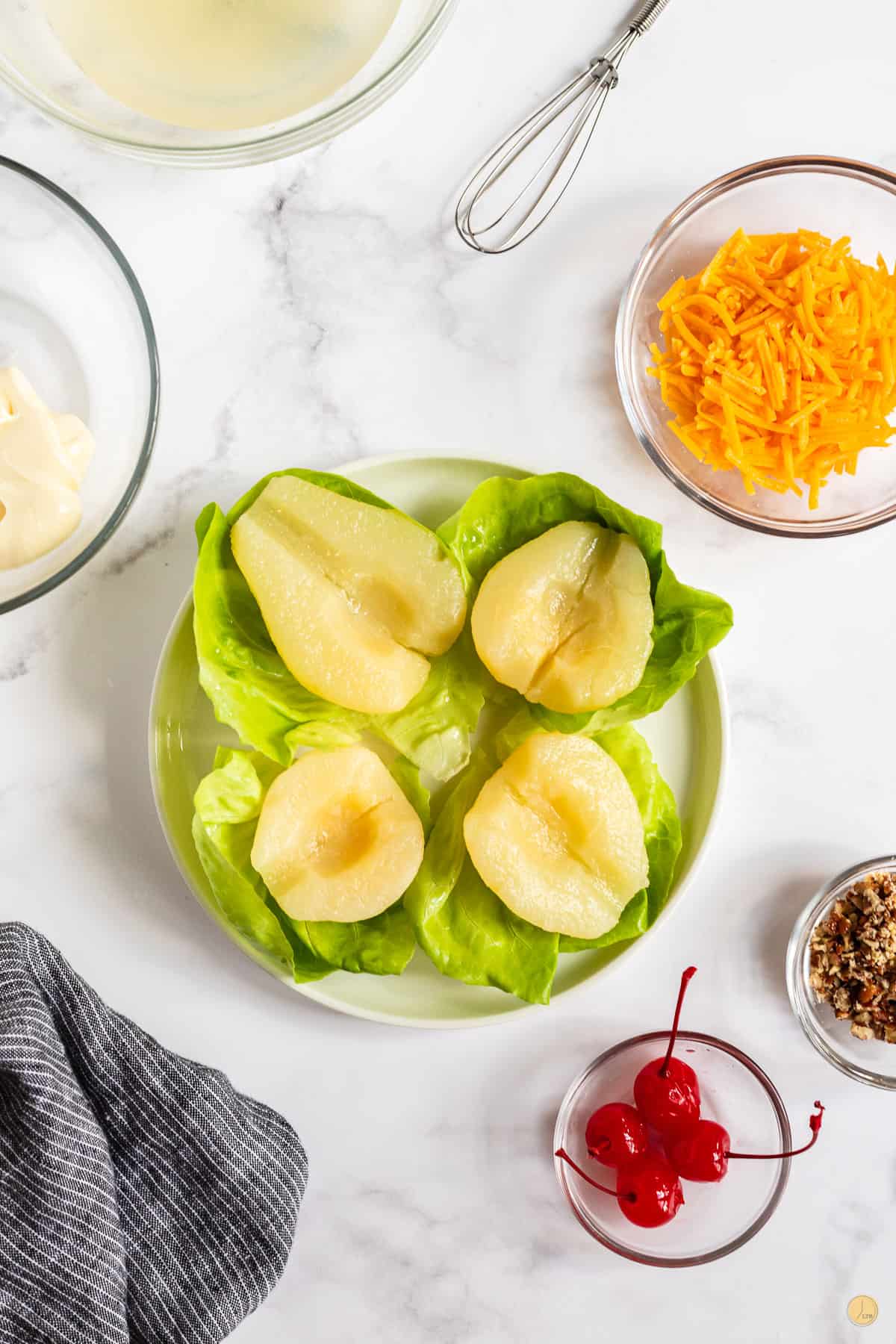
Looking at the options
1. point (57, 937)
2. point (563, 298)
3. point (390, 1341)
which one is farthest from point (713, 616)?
point (390, 1341)

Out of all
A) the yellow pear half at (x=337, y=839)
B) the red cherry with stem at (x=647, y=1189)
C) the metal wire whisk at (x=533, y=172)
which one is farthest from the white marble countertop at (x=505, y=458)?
the yellow pear half at (x=337, y=839)

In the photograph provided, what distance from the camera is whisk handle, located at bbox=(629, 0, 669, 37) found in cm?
129

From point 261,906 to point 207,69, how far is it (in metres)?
0.89

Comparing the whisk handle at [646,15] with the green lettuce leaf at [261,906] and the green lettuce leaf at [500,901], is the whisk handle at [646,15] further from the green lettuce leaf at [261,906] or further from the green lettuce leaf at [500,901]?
the green lettuce leaf at [261,906]

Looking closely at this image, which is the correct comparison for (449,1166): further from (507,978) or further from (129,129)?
(129,129)

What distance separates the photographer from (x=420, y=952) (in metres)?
1.31

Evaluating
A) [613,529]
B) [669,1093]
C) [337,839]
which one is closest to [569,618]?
[613,529]

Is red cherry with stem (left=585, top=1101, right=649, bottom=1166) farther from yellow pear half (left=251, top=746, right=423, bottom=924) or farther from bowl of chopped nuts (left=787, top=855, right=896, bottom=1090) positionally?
yellow pear half (left=251, top=746, right=423, bottom=924)

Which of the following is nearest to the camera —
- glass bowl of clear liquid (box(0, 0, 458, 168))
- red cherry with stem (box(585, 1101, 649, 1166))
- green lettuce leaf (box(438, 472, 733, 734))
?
glass bowl of clear liquid (box(0, 0, 458, 168))

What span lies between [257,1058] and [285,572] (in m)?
Answer: 0.64

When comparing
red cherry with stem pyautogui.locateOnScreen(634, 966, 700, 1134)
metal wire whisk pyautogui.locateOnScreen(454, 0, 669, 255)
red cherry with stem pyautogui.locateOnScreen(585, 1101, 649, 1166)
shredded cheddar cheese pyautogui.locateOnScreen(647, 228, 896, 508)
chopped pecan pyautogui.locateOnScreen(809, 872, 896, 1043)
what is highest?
metal wire whisk pyautogui.locateOnScreen(454, 0, 669, 255)

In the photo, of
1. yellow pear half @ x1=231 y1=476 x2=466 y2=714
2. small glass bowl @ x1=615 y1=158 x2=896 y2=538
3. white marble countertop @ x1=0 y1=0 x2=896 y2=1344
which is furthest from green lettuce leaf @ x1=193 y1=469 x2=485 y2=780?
small glass bowl @ x1=615 y1=158 x2=896 y2=538

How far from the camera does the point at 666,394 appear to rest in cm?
129

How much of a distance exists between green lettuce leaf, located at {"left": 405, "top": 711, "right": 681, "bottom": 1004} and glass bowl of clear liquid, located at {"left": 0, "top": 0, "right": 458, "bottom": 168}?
0.70 m
